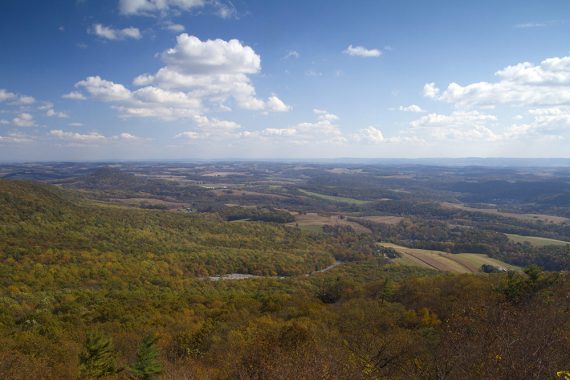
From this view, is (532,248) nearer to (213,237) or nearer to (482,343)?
(213,237)

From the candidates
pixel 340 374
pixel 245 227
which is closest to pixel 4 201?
pixel 245 227

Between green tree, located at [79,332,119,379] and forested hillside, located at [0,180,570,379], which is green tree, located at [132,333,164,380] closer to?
forested hillside, located at [0,180,570,379]

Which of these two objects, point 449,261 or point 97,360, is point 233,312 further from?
point 449,261

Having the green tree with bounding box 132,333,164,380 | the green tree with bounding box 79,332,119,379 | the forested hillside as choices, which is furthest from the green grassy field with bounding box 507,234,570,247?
the green tree with bounding box 79,332,119,379

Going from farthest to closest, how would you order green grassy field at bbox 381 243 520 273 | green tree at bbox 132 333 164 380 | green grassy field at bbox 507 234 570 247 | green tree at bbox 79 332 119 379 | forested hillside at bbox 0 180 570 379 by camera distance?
green grassy field at bbox 507 234 570 247, green grassy field at bbox 381 243 520 273, green tree at bbox 79 332 119 379, green tree at bbox 132 333 164 380, forested hillside at bbox 0 180 570 379

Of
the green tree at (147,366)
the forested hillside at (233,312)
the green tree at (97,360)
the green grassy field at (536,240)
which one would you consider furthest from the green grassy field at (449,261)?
the green tree at (97,360)

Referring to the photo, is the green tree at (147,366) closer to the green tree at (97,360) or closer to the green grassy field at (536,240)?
the green tree at (97,360)
